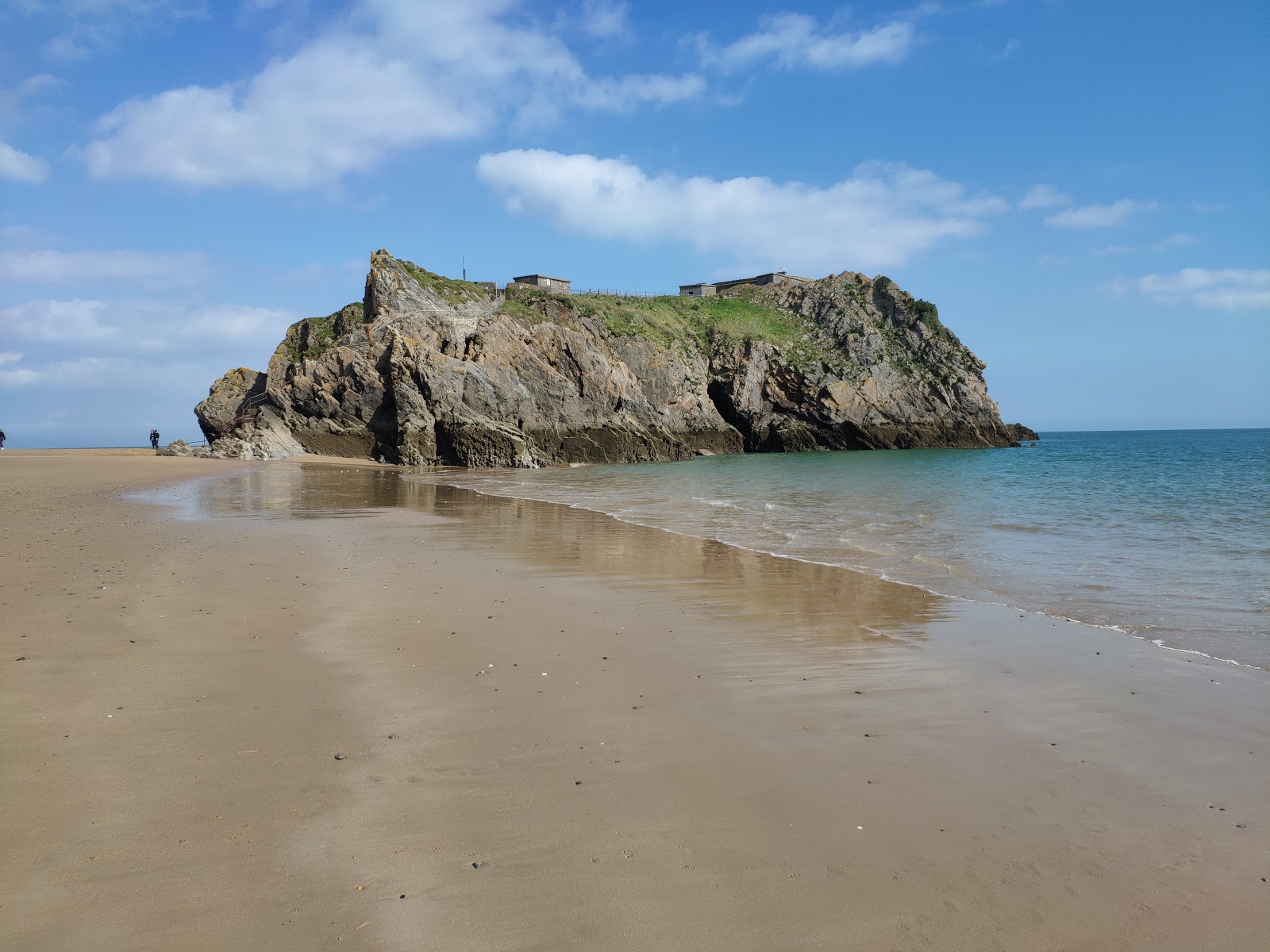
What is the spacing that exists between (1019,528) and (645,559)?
354 inches

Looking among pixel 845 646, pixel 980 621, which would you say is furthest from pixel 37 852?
pixel 980 621

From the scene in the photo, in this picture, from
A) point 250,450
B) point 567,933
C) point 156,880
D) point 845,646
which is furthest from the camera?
point 250,450

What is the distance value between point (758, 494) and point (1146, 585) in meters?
14.6

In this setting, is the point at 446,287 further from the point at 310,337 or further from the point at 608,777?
the point at 608,777

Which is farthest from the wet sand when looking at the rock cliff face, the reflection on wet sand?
the rock cliff face

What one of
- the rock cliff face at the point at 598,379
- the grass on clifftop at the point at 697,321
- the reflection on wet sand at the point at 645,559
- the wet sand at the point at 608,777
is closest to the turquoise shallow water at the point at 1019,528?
the reflection on wet sand at the point at 645,559

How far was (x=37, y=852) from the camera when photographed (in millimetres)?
3170

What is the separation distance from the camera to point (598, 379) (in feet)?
164

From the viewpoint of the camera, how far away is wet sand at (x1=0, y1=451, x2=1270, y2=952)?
2910mm

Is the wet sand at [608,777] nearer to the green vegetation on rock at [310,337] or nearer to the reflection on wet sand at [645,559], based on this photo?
the reflection on wet sand at [645,559]

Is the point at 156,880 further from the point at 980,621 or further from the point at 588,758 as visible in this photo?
the point at 980,621

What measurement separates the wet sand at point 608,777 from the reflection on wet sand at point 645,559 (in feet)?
0.65

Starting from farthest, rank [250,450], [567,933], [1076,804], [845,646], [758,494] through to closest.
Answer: [250,450] < [758,494] < [845,646] < [1076,804] < [567,933]

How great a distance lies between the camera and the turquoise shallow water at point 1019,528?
8773 millimetres
